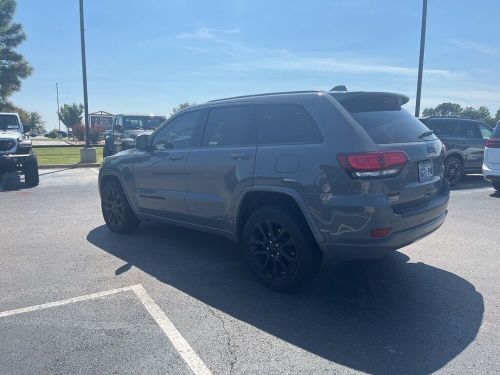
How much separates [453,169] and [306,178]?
9000 mm

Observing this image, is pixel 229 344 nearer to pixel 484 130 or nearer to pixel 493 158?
pixel 493 158

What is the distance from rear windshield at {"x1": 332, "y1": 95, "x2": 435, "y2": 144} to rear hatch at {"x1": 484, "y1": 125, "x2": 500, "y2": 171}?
240 inches

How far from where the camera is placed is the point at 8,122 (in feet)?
42.1

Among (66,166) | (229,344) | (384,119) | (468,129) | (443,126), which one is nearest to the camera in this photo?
(229,344)

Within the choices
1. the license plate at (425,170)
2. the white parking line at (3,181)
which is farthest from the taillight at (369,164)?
the white parking line at (3,181)

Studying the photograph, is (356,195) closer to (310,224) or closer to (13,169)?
(310,224)

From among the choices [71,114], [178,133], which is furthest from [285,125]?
[71,114]

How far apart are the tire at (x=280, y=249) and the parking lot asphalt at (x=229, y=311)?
0.18 metres

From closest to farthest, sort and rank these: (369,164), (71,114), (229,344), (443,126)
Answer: (229,344), (369,164), (443,126), (71,114)

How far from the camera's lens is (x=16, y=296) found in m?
4.07

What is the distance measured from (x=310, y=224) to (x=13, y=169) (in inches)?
408

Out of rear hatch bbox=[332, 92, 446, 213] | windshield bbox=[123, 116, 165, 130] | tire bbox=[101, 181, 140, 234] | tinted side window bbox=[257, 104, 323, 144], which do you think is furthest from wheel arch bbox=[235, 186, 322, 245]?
windshield bbox=[123, 116, 165, 130]

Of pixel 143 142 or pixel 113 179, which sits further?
pixel 113 179

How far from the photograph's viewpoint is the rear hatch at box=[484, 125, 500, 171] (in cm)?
927
